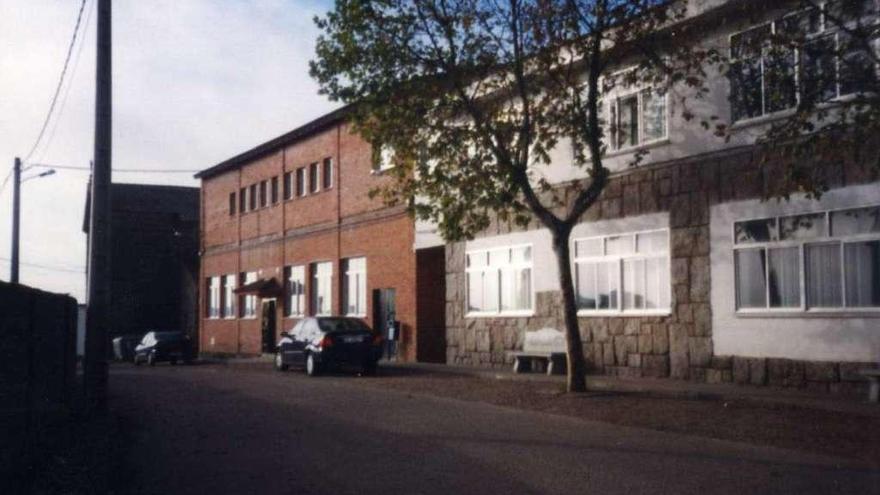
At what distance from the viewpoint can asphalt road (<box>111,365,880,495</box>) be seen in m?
9.23

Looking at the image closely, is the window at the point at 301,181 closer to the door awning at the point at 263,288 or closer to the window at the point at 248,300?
the door awning at the point at 263,288

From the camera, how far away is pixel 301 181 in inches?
1532

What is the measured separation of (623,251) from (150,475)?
44.2 ft

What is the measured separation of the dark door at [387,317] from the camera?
30.5m

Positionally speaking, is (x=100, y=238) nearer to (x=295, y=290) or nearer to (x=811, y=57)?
(x=811, y=57)

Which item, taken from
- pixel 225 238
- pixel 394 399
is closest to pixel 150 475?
pixel 394 399

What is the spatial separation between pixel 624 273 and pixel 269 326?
22.4 m

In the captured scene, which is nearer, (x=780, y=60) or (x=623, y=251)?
(x=780, y=60)

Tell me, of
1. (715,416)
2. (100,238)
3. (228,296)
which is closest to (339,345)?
(100,238)

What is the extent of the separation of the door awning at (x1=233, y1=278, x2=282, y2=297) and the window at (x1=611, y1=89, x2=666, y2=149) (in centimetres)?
2081

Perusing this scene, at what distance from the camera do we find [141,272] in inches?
2509

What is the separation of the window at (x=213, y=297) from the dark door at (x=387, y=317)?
1754 centimetres

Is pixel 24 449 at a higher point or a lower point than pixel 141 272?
lower

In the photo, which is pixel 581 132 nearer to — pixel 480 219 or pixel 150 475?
pixel 480 219
